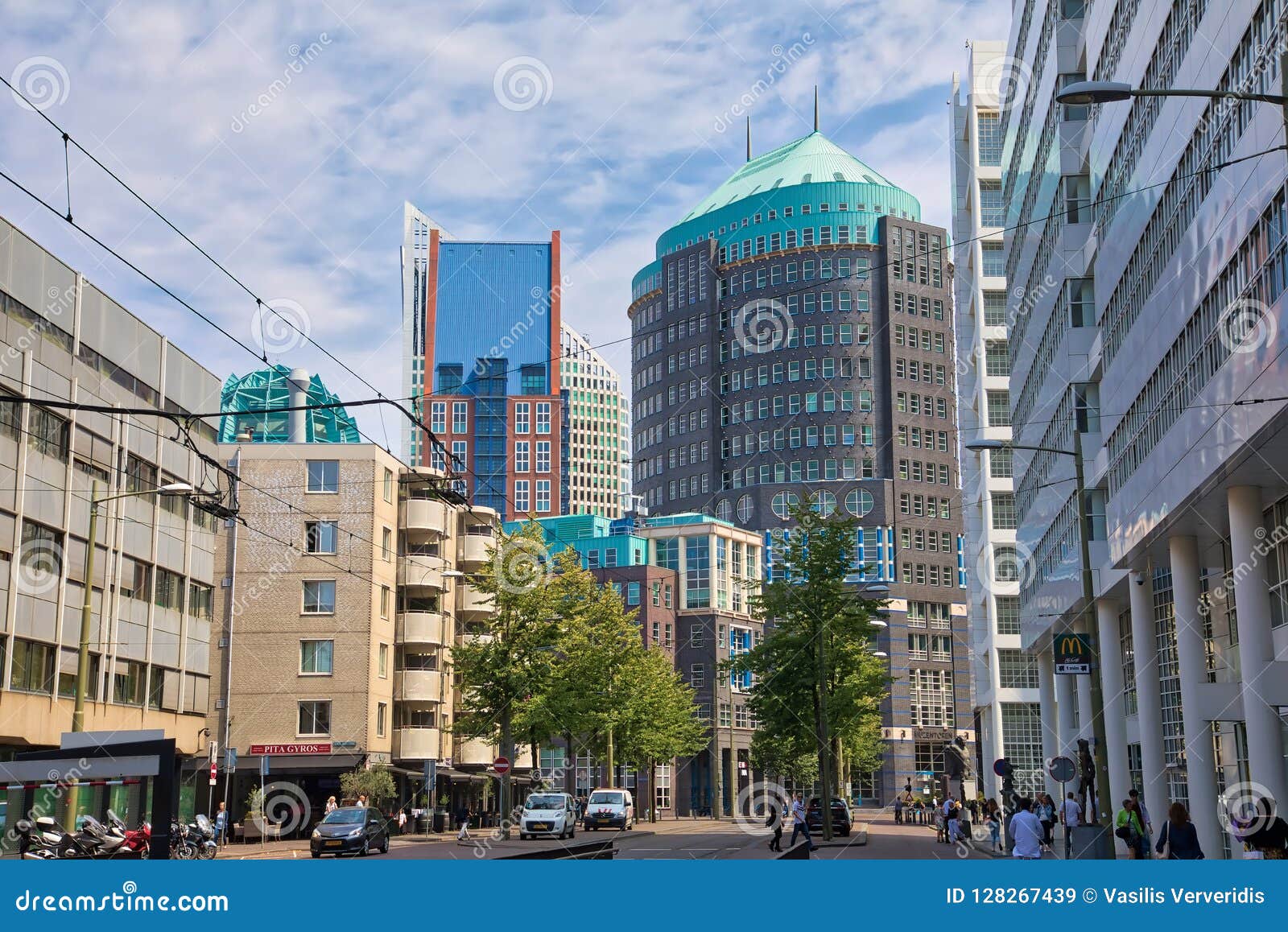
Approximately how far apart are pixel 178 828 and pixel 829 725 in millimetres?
24935

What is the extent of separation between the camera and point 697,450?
6171 inches

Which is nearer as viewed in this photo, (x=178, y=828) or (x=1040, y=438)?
(x=178, y=828)

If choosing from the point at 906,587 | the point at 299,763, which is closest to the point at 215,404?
the point at 299,763

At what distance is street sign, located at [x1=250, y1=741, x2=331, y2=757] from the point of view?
64.8m

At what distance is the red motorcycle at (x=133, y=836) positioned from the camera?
106 ft

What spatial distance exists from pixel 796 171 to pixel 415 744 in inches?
3969

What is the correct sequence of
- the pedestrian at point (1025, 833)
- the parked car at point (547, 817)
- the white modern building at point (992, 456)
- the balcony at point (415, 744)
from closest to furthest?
the pedestrian at point (1025, 833) < the parked car at point (547, 817) < the balcony at point (415, 744) < the white modern building at point (992, 456)

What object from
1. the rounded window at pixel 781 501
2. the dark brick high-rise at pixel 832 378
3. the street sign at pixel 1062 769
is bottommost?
the street sign at pixel 1062 769

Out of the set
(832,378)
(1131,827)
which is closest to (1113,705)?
(1131,827)

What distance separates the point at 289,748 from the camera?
6488 cm

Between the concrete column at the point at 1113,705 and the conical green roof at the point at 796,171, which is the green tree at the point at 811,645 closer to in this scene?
the concrete column at the point at 1113,705

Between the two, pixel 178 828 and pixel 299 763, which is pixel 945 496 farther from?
pixel 178 828

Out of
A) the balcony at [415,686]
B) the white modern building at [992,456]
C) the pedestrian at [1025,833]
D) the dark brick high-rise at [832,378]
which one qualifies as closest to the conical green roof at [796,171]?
the dark brick high-rise at [832,378]

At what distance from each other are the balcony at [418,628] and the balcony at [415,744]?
422 centimetres
